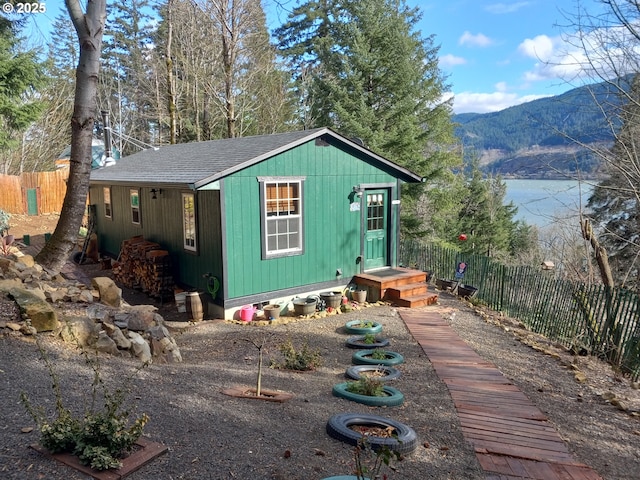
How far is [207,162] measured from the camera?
993 cm

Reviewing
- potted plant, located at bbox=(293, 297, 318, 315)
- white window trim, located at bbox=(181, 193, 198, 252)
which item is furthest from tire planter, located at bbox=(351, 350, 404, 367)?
white window trim, located at bbox=(181, 193, 198, 252)

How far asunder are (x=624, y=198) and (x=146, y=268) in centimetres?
1106

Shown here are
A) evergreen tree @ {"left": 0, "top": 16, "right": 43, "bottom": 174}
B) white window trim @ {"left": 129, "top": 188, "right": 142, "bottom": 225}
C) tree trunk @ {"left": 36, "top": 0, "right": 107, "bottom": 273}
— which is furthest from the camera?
evergreen tree @ {"left": 0, "top": 16, "right": 43, "bottom": 174}

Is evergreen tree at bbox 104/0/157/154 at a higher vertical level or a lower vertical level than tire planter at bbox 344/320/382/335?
higher

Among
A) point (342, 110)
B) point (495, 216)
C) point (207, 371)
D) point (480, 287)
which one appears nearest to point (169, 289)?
point (207, 371)

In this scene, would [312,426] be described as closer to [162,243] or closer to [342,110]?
[162,243]

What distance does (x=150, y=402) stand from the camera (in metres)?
4.09

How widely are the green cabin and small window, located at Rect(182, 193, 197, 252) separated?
23 mm

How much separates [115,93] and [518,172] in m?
30.9

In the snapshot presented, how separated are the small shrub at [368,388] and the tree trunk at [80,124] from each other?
572cm

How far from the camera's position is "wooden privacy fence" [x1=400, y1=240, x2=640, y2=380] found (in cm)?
734

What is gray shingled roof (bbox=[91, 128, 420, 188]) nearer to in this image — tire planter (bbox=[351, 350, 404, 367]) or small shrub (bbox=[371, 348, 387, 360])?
tire planter (bbox=[351, 350, 404, 367])
